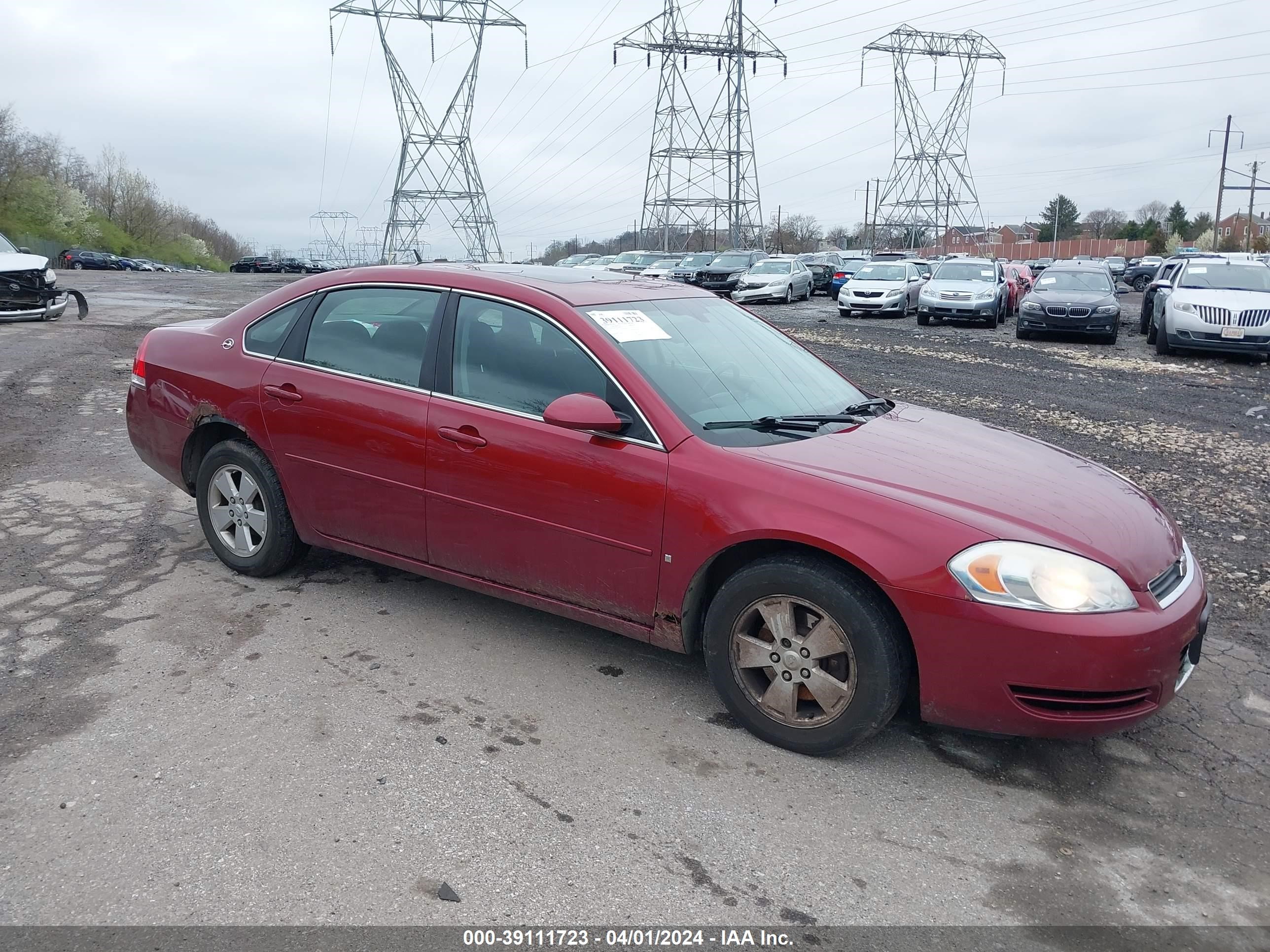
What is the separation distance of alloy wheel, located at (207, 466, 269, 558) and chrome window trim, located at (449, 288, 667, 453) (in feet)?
4.48

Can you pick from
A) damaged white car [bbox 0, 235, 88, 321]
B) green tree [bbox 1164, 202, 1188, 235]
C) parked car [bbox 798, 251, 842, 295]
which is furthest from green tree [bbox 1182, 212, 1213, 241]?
damaged white car [bbox 0, 235, 88, 321]

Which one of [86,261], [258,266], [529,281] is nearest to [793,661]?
[529,281]

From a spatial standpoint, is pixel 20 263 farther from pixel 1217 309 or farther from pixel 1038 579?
pixel 1217 309

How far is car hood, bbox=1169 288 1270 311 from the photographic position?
14.8m

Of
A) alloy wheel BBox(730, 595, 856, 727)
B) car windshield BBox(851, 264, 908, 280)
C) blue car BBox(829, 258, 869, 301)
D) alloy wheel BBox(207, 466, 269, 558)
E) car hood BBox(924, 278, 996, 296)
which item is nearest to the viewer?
alloy wheel BBox(730, 595, 856, 727)

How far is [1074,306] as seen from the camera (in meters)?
18.0

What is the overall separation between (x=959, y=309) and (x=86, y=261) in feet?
197

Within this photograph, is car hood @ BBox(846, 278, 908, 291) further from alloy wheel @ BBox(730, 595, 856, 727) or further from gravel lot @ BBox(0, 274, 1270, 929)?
alloy wheel @ BBox(730, 595, 856, 727)

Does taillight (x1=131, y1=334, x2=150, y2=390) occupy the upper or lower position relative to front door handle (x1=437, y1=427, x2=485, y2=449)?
upper

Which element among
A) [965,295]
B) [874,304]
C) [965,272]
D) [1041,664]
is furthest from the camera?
[874,304]

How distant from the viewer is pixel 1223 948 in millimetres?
2559

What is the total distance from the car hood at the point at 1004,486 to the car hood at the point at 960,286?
18450mm

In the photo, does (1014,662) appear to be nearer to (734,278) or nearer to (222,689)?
(222,689)

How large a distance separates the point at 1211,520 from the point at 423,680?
534cm
